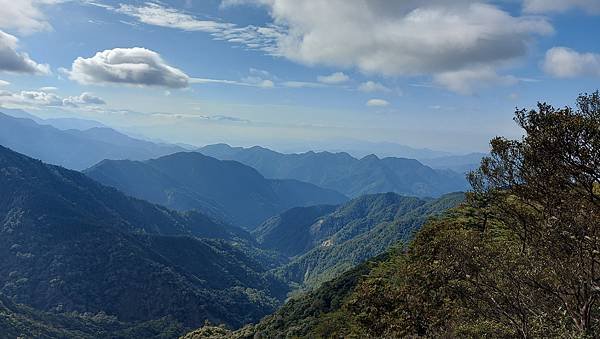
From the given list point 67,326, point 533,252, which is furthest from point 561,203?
point 67,326

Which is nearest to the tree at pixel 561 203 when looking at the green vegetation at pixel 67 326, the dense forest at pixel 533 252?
the dense forest at pixel 533 252

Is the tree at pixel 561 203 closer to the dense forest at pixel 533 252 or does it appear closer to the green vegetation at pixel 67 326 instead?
the dense forest at pixel 533 252

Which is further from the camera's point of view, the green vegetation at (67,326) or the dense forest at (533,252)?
the green vegetation at (67,326)

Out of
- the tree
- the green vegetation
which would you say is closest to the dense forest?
the tree

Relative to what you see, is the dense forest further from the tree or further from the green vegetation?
the green vegetation

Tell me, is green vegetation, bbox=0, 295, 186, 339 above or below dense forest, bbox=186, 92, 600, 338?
below

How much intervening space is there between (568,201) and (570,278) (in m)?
3.06

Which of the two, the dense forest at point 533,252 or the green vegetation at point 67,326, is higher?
the dense forest at point 533,252

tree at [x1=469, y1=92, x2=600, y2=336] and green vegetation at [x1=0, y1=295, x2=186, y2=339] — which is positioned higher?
tree at [x1=469, y1=92, x2=600, y2=336]

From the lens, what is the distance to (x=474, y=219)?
4928cm

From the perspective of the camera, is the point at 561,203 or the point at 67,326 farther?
the point at 67,326

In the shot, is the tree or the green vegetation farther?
the green vegetation

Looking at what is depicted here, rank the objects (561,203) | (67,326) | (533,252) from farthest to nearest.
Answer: (67,326) < (533,252) < (561,203)

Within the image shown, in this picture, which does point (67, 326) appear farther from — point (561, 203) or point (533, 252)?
point (561, 203)
